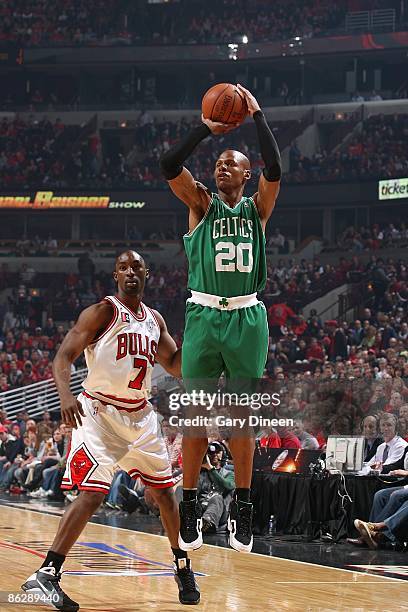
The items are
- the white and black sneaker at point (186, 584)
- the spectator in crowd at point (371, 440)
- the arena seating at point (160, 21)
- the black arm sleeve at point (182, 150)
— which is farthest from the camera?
the arena seating at point (160, 21)

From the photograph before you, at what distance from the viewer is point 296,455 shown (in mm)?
11383

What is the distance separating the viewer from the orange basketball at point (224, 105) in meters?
5.58

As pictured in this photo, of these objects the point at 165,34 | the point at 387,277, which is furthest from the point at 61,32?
the point at 387,277

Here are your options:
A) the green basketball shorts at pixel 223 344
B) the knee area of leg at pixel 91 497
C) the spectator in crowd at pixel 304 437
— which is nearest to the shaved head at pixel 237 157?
the green basketball shorts at pixel 223 344

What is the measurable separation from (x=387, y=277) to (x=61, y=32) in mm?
18851

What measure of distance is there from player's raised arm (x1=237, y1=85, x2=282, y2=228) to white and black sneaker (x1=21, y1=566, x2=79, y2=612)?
8.35ft

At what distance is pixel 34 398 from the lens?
24828 millimetres

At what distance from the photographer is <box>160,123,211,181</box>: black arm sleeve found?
5.57 m

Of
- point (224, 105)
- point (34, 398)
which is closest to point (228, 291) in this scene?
point (224, 105)

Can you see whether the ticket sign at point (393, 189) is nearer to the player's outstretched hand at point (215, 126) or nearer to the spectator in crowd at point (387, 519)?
the spectator in crowd at point (387, 519)

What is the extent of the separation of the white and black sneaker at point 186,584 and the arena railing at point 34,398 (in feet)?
55.5

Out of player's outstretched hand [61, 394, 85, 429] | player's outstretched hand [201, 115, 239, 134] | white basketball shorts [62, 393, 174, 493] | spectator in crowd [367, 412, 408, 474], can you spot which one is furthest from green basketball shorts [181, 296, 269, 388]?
spectator in crowd [367, 412, 408, 474]

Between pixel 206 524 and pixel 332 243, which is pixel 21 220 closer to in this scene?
pixel 332 243

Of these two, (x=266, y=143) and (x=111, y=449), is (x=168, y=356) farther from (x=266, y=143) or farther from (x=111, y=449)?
(x=266, y=143)
